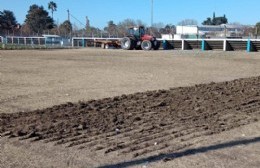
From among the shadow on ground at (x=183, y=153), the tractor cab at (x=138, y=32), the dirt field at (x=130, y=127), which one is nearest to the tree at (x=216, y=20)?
the tractor cab at (x=138, y=32)

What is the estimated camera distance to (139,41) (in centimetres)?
5222

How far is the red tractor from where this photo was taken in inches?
2003

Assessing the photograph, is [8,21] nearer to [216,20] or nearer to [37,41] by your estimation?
[37,41]

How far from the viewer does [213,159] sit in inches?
259

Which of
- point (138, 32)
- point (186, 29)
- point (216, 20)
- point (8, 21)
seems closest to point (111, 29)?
point (186, 29)

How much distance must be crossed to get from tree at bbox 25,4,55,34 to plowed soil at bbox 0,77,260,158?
121 metres

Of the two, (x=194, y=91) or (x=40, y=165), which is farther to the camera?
(x=194, y=91)

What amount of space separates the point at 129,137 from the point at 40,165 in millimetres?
1927

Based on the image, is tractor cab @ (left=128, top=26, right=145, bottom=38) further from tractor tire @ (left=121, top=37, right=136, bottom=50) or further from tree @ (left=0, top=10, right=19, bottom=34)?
tree @ (left=0, top=10, right=19, bottom=34)

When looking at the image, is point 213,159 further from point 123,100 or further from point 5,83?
point 5,83

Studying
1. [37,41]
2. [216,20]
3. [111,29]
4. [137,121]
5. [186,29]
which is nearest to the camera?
[137,121]

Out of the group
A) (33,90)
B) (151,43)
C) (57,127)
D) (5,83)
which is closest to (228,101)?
(57,127)

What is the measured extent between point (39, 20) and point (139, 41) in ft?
271

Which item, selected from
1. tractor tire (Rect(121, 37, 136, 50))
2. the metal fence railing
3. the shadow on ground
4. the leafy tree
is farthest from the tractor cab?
the shadow on ground
